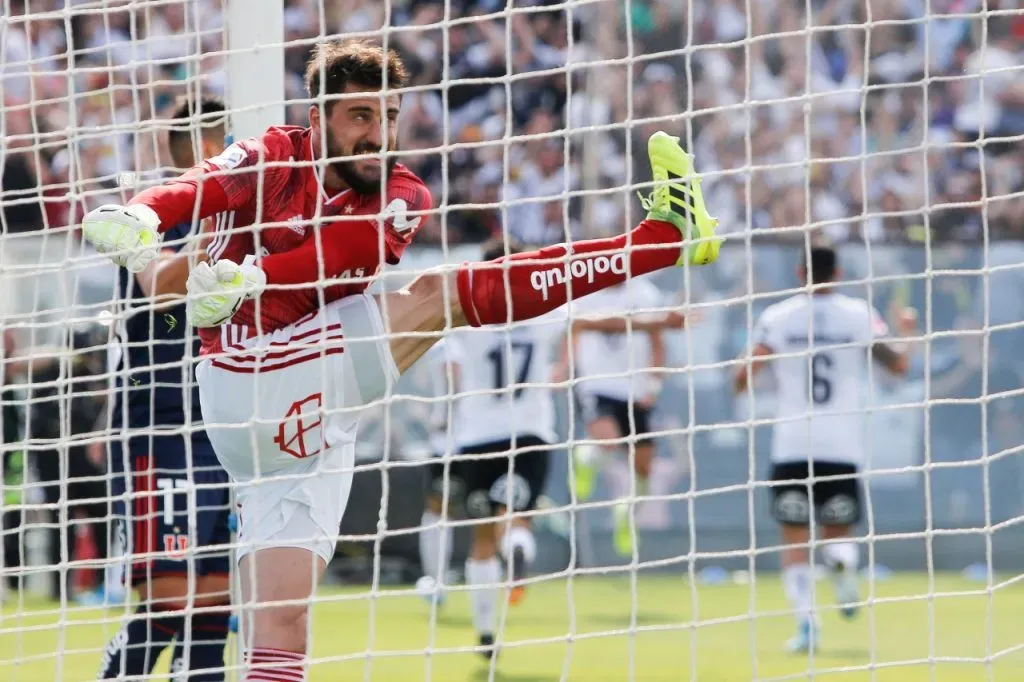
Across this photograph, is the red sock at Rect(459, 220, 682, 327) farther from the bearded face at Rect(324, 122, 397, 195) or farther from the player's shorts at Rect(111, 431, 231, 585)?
the player's shorts at Rect(111, 431, 231, 585)

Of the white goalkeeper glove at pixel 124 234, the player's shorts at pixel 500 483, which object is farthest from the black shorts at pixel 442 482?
the white goalkeeper glove at pixel 124 234

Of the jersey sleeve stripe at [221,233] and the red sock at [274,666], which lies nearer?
the red sock at [274,666]

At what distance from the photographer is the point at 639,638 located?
7.71m

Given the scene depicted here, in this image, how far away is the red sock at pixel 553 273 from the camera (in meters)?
4.04

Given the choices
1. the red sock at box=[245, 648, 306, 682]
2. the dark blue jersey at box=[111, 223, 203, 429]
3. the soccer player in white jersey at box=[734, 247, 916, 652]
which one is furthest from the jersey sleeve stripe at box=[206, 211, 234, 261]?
the soccer player in white jersey at box=[734, 247, 916, 652]

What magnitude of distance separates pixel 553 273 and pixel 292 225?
28.1 inches

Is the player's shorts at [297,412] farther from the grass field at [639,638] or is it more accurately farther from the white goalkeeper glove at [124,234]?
the grass field at [639,638]

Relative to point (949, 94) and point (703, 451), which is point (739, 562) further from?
point (949, 94)

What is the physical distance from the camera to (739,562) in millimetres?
10578

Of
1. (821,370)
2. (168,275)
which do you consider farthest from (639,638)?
(168,275)

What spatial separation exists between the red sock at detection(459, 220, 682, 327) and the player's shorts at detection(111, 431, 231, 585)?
56.1 inches

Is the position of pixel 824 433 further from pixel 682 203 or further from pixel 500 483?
pixel 682 203

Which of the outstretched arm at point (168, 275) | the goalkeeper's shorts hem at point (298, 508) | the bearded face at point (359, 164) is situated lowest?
the goalkeeper's shorts hem at point (298, 508)

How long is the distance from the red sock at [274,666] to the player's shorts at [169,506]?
47.2 inches
